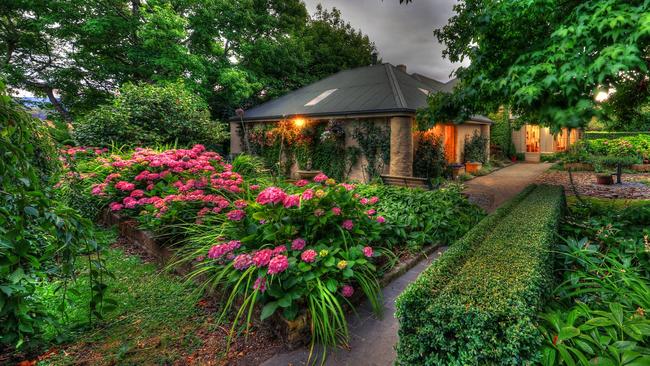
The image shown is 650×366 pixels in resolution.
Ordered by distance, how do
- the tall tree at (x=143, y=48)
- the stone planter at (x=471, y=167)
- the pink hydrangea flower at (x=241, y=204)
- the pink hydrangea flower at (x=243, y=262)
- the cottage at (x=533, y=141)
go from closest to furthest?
1. the pink hydrangea flower at (x=243, y=262)
2. the pink hydrangea flower at (x=241, y=204)
3. the tall tree at (x=143, y=48)
4. the stone planter at (x=471, y=167)
5. the cottage at (x=533, y=141)

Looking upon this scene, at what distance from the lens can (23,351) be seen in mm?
2303

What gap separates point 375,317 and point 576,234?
2558 millimetres

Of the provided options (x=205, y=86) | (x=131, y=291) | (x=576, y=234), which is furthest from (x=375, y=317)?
(x=205, y=86)

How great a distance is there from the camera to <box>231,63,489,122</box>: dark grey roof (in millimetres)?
9961

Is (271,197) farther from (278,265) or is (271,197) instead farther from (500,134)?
(500,134)

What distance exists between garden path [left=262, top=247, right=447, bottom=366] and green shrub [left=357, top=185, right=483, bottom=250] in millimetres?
1412

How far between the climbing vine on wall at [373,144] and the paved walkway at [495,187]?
285 cm

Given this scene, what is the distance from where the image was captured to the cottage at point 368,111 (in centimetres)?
965

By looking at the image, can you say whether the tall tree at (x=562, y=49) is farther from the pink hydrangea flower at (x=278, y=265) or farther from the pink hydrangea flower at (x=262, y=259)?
the pink hydrangea flower at (x=262, y=259)

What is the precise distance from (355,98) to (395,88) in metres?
1.54

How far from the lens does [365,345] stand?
7.89ft

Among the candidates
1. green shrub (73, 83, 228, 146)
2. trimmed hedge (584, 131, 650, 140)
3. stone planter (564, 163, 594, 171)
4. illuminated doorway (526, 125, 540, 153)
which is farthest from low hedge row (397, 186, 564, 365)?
illuminated doorway (526, 125, 540, 153)

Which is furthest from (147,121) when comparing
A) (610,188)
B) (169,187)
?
(610,188)

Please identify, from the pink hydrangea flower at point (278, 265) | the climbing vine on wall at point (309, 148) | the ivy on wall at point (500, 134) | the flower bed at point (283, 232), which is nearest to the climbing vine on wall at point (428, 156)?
the climbing vine on wall at point (309, 148)
